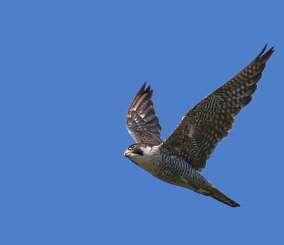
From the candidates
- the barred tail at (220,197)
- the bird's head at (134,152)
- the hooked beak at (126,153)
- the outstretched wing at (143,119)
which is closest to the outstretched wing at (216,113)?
the bird's head at (134,152)

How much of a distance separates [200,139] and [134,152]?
3.62 feet

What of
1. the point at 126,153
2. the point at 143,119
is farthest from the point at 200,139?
the point at 143,119

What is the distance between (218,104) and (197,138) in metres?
0.69

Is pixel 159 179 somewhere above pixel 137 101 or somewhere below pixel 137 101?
below

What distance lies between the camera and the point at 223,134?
18641 millimetres

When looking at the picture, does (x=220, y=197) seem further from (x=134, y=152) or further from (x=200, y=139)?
(x=134, y=152)

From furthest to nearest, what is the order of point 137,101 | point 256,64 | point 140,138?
point 137,101, point 140,138, point 256,64

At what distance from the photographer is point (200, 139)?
18719mm

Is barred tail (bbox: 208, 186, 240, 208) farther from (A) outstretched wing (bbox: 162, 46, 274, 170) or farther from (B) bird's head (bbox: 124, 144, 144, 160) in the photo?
(B) bird's head (bbox: 124, 144, 144, 160)

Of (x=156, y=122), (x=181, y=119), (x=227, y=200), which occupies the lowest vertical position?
(x=227, y=200)

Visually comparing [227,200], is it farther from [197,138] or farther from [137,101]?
[137,101]

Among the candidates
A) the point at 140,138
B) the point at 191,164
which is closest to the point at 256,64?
the point at 191,164

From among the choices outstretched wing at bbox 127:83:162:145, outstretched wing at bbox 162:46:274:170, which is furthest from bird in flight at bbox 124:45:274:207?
outstretched wing at bbox 127:83:162:145

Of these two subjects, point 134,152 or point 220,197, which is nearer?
point 134,152
